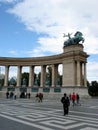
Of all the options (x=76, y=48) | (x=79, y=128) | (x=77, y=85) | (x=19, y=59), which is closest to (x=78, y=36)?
(x=76, y=48)

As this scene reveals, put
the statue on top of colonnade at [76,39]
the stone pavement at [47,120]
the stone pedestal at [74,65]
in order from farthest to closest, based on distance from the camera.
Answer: the statue on top of colonnade at [76,39]
the stone pedestal at [74,65]
the stone pavement at [47,120]

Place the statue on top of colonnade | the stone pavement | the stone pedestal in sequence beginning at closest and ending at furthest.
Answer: the stone pavement, the stone pedestal, the statue on top of colonnade

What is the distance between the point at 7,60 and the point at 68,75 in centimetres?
1869

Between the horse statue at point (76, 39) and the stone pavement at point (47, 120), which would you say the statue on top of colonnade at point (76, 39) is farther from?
the stone pavement at point (47, 120)

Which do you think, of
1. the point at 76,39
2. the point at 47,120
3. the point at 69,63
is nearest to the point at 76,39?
the point at 76,39

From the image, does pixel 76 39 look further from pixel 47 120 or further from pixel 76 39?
pixel 47 120

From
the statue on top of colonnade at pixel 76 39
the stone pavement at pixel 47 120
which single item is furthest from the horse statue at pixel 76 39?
the stone pavement at pixel 47 120

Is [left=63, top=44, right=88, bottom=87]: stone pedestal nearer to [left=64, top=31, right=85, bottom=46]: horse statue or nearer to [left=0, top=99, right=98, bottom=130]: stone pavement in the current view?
[left=64, top=31, right=85, bottom=46]: horse statue

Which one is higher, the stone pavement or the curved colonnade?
the curved colonnade

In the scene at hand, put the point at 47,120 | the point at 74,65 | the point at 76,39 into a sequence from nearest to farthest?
the point at 47,120 → the point at 74,65 → the point at 76,39

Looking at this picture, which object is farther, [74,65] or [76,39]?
[76,39]

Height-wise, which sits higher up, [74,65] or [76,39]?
[76,39]

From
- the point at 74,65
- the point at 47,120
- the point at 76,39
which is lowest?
the point at 47,120

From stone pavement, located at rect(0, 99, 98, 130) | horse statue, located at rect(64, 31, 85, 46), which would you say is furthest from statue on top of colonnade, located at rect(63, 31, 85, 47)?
stone pavement, located at rect(0, 99, 98, 130)
